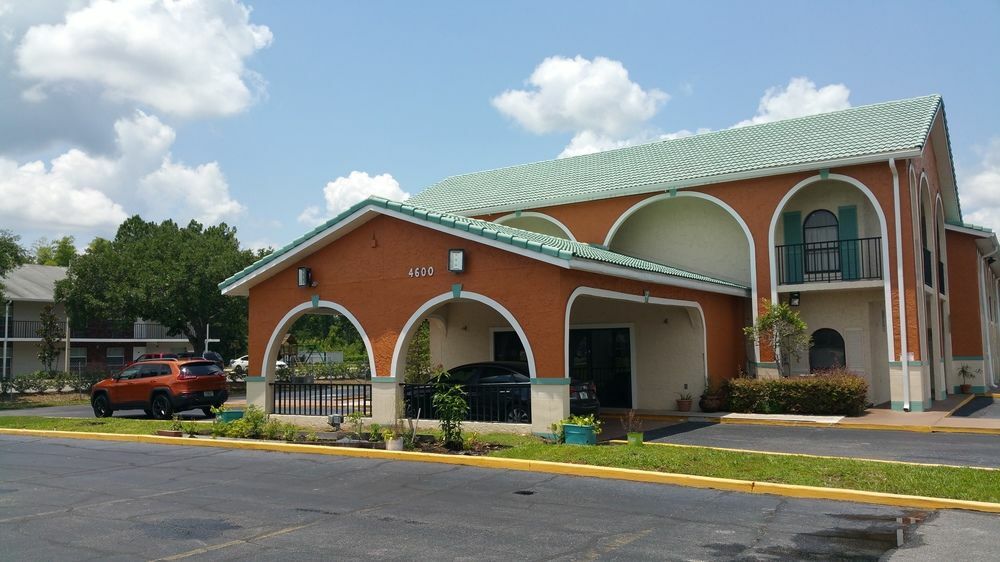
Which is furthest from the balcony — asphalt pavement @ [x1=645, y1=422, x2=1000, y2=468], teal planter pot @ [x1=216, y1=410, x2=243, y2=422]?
teal planter pot @ [x1=216, y1=410, x2=243, y2=422]

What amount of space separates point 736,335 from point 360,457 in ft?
40.0

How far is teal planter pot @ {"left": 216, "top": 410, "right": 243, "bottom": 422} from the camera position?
17.3 metres

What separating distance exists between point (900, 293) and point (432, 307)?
449 inches

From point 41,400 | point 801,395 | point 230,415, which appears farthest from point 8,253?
point 801,395

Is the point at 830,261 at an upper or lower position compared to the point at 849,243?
lower

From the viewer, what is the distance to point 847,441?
1435 centimetres

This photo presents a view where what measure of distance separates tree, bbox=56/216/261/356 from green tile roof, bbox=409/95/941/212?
557 inches

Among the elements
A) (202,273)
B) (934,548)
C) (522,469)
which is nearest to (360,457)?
(522,469)

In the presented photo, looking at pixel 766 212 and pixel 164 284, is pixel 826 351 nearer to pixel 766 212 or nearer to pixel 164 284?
pixel 766 212

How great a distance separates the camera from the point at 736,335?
70.2 ft

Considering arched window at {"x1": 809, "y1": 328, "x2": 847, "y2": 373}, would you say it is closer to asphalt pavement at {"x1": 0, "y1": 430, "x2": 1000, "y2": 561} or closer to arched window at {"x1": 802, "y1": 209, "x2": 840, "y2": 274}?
arched window at {"x1": 802, "y1": 209, "x2": 840, "y2": 274}

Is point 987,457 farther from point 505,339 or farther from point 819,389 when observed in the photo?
point 505,339

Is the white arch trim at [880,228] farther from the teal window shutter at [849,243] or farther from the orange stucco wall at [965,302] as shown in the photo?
the orange stucco wall at [965,302]

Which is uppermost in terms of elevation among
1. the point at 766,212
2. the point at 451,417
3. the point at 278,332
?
the point at 766,212
